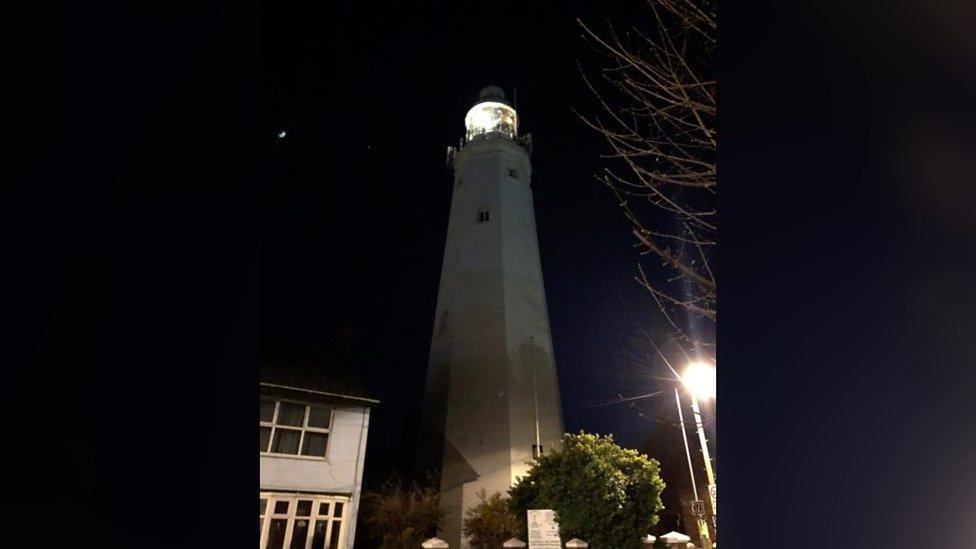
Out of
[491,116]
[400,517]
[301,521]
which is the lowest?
[301,521]

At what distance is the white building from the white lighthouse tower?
547cm

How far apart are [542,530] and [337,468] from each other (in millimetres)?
6111

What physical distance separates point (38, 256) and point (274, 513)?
1511 centimetres

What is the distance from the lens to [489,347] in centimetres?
2284

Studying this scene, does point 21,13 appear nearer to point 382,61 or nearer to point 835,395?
point 835,395

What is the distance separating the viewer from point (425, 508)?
1916 centimetres

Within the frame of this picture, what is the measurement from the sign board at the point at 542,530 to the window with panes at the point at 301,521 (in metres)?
5.46

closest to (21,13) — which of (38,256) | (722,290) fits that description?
(38,256)

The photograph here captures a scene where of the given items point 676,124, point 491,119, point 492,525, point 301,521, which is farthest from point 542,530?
point 491,119

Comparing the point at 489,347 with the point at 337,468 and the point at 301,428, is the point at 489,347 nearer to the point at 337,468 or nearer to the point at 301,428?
the point at 337,468

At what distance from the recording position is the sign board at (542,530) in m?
13.5

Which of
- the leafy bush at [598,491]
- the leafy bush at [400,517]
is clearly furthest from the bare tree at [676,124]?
the leafy bush at [400,517]

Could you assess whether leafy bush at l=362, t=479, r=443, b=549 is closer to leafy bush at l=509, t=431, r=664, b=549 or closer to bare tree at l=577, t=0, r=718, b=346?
leafy bush at l=509, t=431, r=664, b=549

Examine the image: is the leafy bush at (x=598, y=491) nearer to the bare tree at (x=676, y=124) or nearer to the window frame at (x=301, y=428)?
the window frame at (x=301, y=428)
